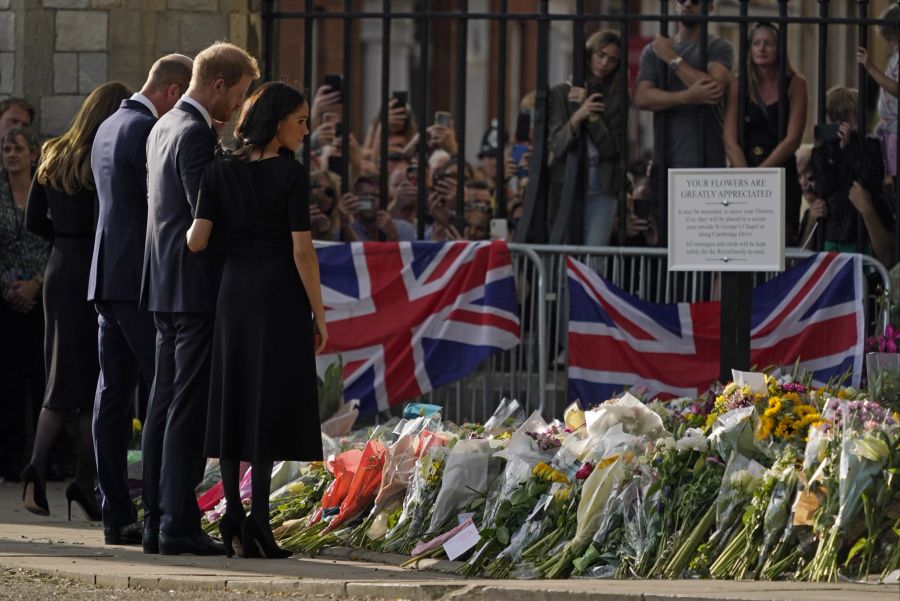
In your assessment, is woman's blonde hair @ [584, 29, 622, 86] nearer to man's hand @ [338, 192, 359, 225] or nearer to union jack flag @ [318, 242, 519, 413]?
union jack flag @ [318, 242, 519, 413]

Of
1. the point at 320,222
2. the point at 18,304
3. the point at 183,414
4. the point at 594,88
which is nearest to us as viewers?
the point at 183,414

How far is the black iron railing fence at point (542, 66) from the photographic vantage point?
1127 centimetres

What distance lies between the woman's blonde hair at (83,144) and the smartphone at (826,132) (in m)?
4.60

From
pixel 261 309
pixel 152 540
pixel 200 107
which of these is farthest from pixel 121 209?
pixel 152 540

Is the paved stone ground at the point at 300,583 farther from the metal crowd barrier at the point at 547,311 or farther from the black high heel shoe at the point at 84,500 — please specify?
the metal crowd barrier at the point at 547,311

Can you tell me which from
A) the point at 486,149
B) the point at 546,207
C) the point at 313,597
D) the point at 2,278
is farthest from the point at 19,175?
the point at 486,149

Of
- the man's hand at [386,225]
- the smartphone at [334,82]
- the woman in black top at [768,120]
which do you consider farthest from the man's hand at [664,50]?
the smartphone at [334,82]

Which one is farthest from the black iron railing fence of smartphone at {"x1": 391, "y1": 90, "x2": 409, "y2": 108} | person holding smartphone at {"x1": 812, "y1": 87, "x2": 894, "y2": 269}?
smartphone at {"x1": 391, "y1": 90, "x2": 409, "y2": 108}

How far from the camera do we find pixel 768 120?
39.3 feet

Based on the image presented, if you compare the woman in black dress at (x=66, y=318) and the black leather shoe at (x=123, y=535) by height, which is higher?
the woman in black dress at (x=66, y=318)

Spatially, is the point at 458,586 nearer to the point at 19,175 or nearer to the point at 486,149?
the point at 19,175

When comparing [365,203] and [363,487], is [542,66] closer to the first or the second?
[365,203]

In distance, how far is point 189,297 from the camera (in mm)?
7723

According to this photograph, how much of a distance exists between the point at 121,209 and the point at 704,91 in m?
4.48
